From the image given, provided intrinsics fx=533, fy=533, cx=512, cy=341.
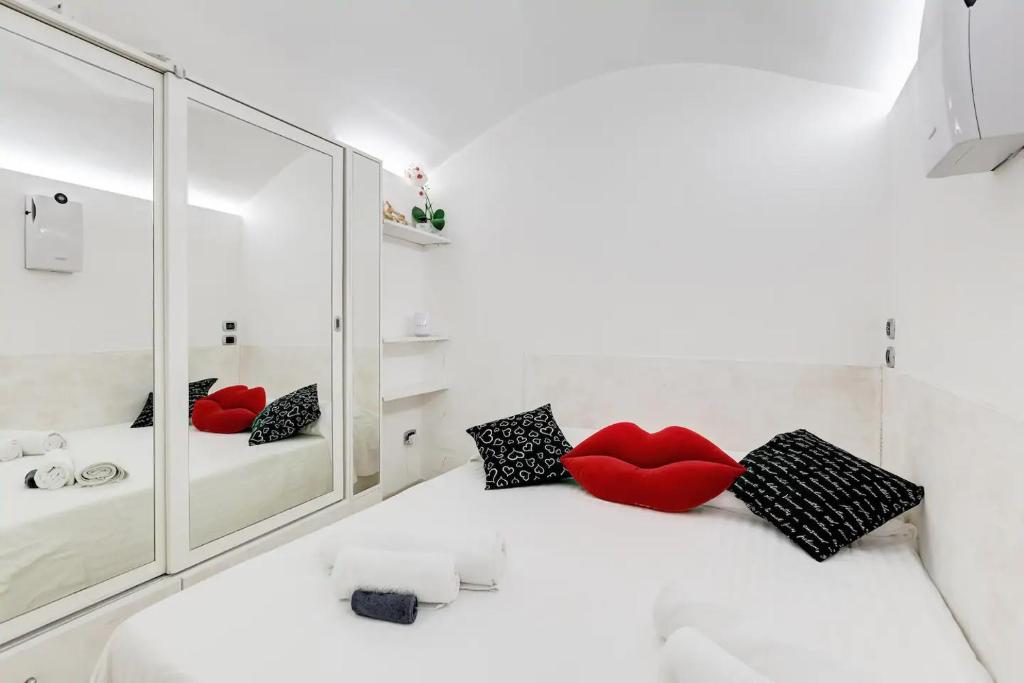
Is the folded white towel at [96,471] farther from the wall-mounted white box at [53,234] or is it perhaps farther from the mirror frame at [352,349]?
the mirror frame at [352,349]

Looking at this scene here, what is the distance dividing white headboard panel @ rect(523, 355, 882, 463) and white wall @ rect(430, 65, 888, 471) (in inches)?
3.0

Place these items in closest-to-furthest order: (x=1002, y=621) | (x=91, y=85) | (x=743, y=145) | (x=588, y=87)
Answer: (x=1002, y=621) < (x=91, y=85) < (x=743, y=145) < (x=588, y=87)

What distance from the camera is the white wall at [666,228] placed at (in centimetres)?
245

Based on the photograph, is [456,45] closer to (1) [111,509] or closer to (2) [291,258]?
(2) [291,258]

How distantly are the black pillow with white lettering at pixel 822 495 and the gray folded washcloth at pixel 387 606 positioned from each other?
3.86 feet

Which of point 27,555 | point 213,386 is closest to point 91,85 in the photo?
point 213,386

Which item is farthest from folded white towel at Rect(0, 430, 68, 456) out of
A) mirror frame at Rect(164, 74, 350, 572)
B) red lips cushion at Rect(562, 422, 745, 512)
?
red lips cushion at Rect(562, 422, 745, 512)

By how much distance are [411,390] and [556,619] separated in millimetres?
2113

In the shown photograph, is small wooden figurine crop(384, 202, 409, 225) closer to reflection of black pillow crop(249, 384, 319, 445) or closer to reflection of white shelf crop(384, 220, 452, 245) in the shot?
reflection of white shelf crop(384, 220, 452, 245)

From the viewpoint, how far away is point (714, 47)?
256 centimetres

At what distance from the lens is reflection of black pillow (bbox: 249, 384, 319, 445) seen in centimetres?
231

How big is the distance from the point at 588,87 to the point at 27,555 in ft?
10.3

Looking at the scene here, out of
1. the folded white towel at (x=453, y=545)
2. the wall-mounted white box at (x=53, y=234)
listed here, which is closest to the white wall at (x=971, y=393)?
the folded white towel at (x=453, y=545)

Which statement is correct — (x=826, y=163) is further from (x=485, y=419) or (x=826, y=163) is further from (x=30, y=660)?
(x=30, y=660)
